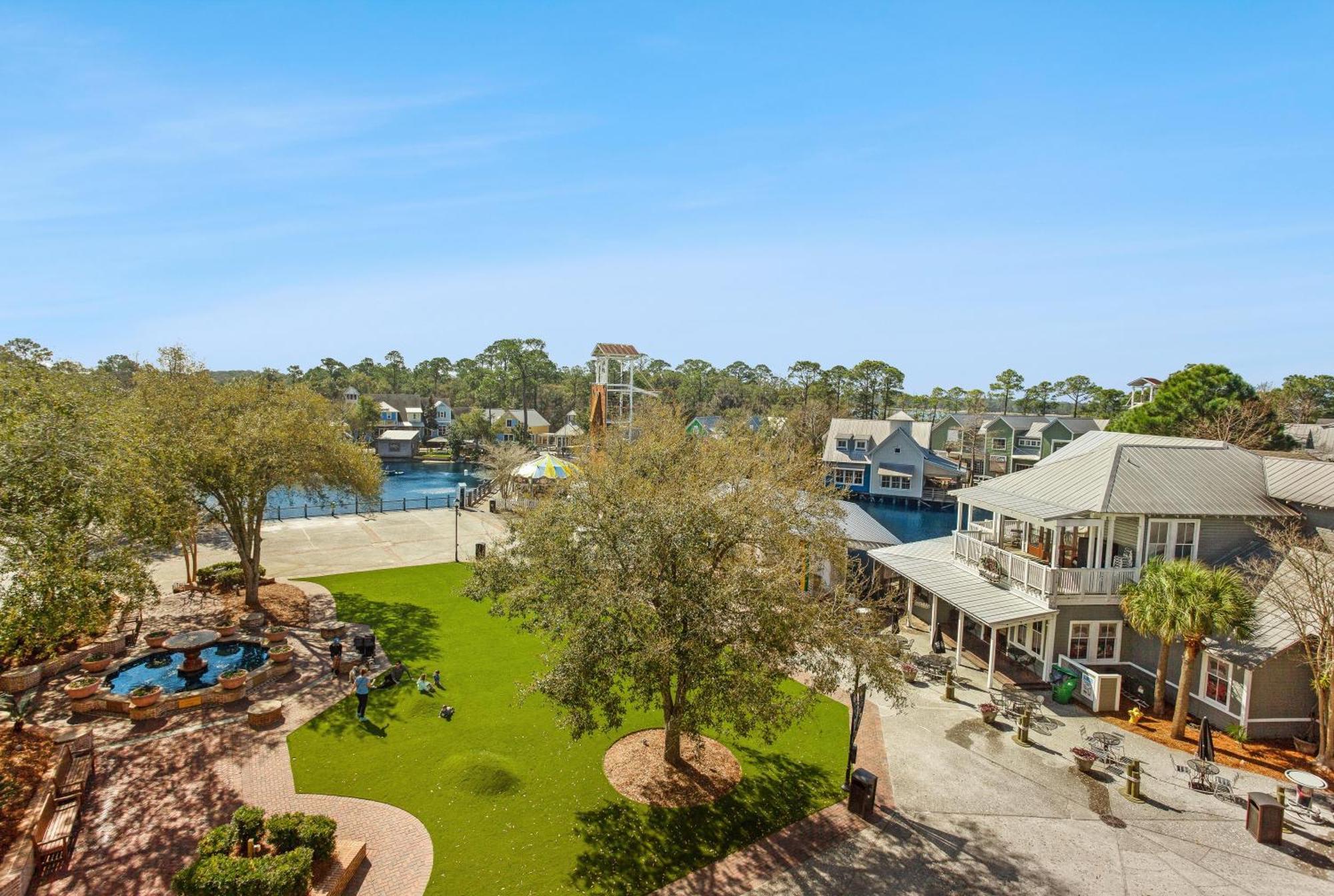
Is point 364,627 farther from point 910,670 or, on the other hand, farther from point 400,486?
point 400,486

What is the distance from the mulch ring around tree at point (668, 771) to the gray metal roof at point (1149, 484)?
11482 mm

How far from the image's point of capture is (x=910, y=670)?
18750 millimetres

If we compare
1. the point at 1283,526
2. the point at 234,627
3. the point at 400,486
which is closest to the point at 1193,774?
the point at 1283,526

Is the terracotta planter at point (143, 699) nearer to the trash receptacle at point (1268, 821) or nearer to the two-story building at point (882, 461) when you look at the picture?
the trash receptacle at point (1268, 821)

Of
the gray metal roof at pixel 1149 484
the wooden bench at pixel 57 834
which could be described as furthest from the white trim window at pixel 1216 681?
the wooden bench at pixel 57 834

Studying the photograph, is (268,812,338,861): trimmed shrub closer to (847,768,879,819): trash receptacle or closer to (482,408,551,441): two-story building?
(847,768,879,819): trash receptacle

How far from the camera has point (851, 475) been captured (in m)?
63.9

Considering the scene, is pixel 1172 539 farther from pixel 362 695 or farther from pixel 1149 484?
pixel 362 695

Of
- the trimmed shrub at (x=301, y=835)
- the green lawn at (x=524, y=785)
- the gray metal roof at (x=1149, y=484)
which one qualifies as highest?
the gray metal roof at (x=1149, y=484)

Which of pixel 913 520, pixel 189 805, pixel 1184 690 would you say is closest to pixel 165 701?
pixel 189 805

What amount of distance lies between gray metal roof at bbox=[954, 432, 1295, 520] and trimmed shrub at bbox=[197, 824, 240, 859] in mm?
19589

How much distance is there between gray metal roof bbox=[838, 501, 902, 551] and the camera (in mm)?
25453

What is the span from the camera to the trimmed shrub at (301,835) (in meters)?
9.84

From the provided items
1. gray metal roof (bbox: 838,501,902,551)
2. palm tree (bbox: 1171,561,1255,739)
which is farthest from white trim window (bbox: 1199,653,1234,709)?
gray metal roof (bbox: 838,501,902,551)
